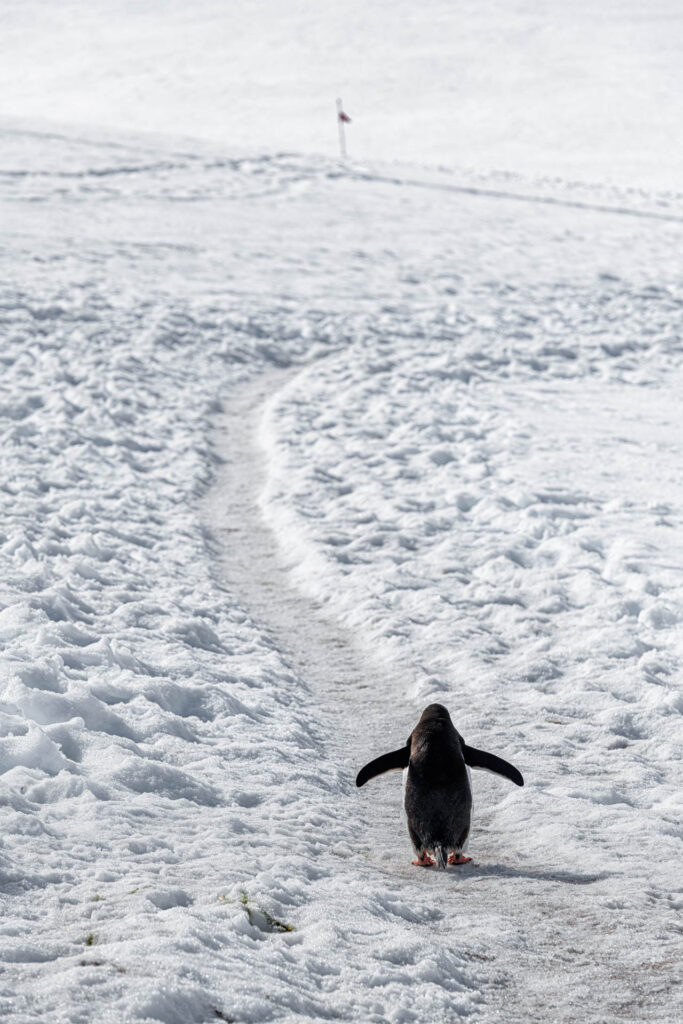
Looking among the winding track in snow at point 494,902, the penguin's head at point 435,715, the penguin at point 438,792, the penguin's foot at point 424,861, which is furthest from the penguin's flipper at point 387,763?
the penguin's foot at point 424,861

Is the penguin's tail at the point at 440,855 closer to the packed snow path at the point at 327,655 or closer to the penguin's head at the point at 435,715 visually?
the packed snow path at the point at 327,655

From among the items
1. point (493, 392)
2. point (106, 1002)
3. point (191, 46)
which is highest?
point (191, 46)

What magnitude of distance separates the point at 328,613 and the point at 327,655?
682mm

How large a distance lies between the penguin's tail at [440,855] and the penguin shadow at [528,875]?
0.04 meters

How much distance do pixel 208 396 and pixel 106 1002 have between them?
11.5 metres

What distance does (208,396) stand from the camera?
47.1ft

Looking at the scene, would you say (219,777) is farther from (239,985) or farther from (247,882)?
(239,985)

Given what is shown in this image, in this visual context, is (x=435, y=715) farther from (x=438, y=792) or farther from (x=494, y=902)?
(x=494, y=902)

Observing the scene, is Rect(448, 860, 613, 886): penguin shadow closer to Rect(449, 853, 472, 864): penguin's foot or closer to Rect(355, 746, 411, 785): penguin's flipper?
Rect(449, 853, 472, 864): penguin's foot

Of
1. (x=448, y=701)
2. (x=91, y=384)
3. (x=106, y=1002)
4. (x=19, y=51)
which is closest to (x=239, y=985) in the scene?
(x=106, y=1002)

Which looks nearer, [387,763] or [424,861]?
[424,861]

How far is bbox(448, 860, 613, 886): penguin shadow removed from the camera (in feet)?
15.2

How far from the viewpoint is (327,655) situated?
7129mm

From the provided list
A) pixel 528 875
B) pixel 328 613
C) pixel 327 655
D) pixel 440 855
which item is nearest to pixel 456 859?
pixel 440 855
